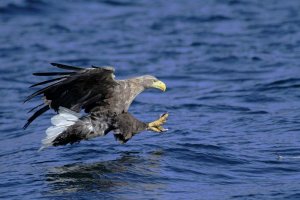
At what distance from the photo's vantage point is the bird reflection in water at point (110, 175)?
7.95 m

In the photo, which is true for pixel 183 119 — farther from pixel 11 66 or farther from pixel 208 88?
pixel 11 66

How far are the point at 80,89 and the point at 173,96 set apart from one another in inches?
169

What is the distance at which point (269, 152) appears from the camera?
364 inches

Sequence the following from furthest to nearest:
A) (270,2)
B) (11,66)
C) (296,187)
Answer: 1. (270,2)
2. (11,66)
3. (296,187)

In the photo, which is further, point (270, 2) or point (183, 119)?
point (270, 2)

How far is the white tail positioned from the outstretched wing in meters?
0.08

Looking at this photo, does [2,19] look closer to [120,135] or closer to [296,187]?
[120,135]

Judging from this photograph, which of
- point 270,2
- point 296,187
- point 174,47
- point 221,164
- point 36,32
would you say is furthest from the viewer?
point 270,2

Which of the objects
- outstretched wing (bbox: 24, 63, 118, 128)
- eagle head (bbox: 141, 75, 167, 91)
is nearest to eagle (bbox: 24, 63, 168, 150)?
outstretched wing (bbox: 24, 63, 118, 128)

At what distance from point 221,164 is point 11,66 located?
7.11m

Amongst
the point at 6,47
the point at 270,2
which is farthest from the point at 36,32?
the point at 270,2

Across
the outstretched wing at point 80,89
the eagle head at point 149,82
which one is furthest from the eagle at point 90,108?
the eagle head at point 149,82

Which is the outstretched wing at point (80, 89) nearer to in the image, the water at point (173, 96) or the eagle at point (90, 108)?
the eagle at point (90, 108)

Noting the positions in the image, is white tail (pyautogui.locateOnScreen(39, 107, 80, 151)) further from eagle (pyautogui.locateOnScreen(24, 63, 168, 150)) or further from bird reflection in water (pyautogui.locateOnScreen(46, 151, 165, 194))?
bird reflection in water (pyautogui.locateOnScreen(46, 151, 165, 194))
